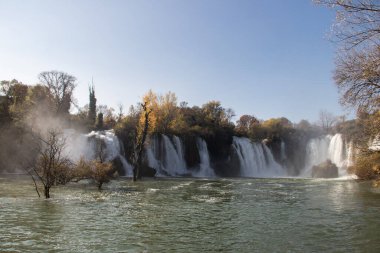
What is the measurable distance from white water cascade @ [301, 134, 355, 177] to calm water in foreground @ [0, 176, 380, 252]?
40980 mm

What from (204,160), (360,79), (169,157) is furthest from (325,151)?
(360,79)

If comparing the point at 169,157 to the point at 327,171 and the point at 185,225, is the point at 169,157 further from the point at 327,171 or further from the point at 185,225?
the point at 185,225

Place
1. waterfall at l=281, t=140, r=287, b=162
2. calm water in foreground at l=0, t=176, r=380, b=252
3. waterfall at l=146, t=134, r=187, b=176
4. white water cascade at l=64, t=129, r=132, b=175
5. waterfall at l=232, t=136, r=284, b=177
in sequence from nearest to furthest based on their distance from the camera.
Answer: calm water in foreground at l=0, t=176, r=380, b=252 < white water cascade at l=64, t=129, r=132, b=175 < waterfall at l=146, t=134, r=187, b=176 < waterfall at l=232, t=136, r=284, b=177 < waterfall at l=281, t=140, r=287, b=162

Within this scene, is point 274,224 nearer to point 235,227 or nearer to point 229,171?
point 235,227

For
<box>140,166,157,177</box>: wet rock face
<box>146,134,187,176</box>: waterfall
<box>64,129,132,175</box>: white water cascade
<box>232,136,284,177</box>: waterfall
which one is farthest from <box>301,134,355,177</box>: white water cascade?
<box>64,129,132,175</box>: white water cascade

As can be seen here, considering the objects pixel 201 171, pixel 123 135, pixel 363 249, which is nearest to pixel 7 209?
pixel 363 249

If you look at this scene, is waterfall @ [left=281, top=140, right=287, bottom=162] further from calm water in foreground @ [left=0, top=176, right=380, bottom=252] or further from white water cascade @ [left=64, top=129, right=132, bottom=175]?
calm water in foreground @ [left=0, top=176, right=380, bottom=252]

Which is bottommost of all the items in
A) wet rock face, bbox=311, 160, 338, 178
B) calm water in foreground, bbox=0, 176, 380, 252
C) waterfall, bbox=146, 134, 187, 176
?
calm water in foreground, bbox=0, 176, 380, 252

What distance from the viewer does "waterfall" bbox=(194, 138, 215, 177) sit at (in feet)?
186

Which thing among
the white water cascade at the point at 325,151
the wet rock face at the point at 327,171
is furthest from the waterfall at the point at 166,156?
the white water cascade at the point at 325,151

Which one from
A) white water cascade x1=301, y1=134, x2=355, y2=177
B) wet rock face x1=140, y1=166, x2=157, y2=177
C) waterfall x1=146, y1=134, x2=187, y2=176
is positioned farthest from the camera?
white water cascade x1=301, y1=134, x2=355, y2=177

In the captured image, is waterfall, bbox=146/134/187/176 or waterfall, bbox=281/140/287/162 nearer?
waterfall, bbox=146/134/187/176

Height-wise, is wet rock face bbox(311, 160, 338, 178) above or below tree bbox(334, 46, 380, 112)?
below

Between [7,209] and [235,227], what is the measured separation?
31.5 feet
